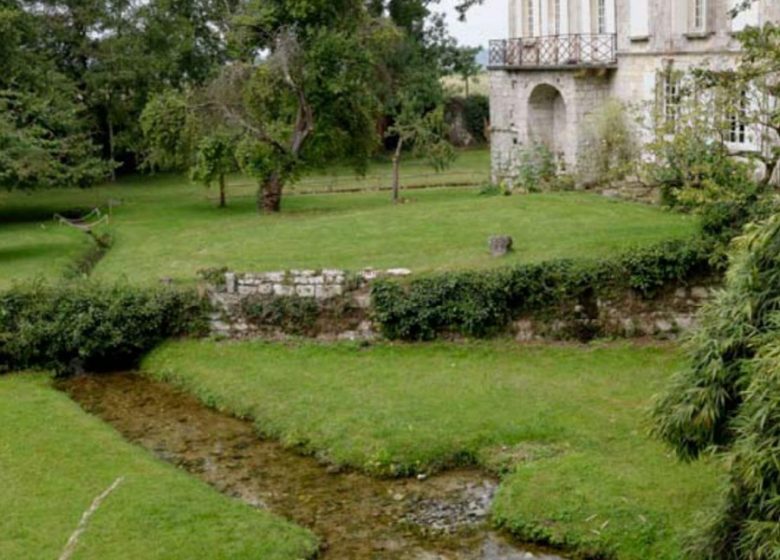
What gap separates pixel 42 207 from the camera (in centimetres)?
4269

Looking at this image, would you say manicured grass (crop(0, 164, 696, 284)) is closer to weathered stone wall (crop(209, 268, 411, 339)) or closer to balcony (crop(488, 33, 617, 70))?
weathered stone wall (crop(209, 268, 411, 339))

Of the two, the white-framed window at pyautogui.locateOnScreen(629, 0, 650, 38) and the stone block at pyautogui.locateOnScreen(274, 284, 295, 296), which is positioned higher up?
the white-framed window at pyautogui.locateOnScreen(629, 0, 650, 38)

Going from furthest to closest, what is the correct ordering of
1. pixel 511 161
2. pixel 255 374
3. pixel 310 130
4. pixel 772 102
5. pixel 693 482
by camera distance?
pixel 511 161
pixel 310 130
pixel 772 102
pixel 255 374
pixel 693 482

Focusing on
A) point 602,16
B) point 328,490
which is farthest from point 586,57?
point 328,490

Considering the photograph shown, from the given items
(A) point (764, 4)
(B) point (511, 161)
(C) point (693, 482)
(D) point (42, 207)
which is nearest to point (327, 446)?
(C) point (693, 482)

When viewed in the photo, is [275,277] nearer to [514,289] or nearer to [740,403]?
[514,289]

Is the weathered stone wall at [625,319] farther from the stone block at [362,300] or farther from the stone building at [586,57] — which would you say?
the stone building at [586,57]

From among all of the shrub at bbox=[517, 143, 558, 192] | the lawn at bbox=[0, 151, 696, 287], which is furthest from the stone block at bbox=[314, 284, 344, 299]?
the shrub at bbox=[517, 143, 558, 192]

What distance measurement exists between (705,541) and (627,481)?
11.9 ft

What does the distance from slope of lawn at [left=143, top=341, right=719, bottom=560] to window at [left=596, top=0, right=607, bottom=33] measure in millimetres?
18619

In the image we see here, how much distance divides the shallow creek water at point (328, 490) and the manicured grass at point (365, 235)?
18.7 ft

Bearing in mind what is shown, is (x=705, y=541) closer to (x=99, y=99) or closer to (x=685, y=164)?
(x=685, y=164)

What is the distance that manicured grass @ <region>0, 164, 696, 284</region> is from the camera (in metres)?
25.3

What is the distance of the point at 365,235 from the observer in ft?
97.7
